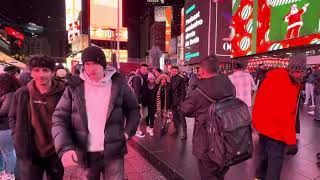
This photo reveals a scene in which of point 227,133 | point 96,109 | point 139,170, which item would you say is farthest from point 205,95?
point 139,170

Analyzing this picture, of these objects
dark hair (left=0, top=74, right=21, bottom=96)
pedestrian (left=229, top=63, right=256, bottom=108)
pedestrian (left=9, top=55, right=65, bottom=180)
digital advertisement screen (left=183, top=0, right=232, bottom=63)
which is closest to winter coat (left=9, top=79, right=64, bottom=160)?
pedestrian (left=9, top=55, right=65, bottom=180)

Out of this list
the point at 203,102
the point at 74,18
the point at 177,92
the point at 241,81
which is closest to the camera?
the point at 203,102

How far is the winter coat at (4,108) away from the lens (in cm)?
377

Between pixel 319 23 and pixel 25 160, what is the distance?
13.1 meters

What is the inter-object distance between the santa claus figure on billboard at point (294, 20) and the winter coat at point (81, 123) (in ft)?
43.7

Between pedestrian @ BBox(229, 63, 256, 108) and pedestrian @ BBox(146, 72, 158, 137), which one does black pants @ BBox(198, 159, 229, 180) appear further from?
pedestrian @ BBox(146, 72, 158, 137)

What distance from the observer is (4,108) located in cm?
377

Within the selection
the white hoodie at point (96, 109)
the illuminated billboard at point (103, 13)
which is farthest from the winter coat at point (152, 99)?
the illuminated billboard at point (103, 13)

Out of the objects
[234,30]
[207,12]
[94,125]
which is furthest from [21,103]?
[207,12]

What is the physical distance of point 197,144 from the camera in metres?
3.23

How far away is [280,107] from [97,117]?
2.27m

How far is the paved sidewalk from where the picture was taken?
5094mm

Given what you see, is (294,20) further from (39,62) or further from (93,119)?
(93,119)

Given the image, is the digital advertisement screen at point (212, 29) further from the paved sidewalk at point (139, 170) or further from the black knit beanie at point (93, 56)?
the black knit beanie at point (93, 56)
